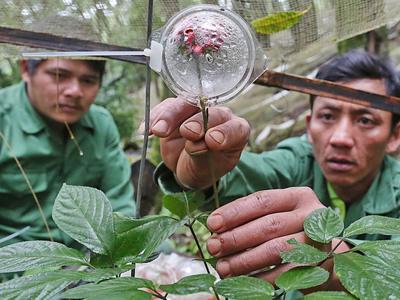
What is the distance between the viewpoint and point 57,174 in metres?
1.99

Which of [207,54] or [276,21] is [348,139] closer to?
[276,21]

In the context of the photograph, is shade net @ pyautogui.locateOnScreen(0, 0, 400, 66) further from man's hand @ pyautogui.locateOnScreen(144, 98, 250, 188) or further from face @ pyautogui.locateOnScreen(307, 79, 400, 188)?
face @ pyautogui.locateOnScreen(307, 79, 400, 188)

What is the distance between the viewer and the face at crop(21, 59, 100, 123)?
186 cm

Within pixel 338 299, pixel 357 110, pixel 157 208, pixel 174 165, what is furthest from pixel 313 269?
pixel 157 208

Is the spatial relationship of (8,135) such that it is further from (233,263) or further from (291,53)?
(233,263)

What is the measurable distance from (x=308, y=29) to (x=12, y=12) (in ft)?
1.57

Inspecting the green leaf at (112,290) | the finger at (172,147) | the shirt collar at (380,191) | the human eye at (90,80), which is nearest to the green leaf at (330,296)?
the green leaf at (112,290)

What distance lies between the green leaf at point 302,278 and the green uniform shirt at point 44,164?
1501 mm

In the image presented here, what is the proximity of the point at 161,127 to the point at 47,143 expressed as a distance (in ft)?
4.39

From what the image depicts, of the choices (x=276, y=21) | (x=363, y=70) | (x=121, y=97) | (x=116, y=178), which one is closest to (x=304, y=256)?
(x=276, y=21)

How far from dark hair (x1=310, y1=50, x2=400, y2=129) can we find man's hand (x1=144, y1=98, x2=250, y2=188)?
0.83 meters

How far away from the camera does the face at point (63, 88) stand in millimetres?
1862

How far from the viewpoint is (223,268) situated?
637 mm

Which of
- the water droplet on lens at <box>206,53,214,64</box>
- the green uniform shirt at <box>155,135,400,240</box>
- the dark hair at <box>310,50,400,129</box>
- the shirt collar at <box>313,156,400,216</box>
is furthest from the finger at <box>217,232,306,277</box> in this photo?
the dark hair at <box>310,50,400,129</box>
